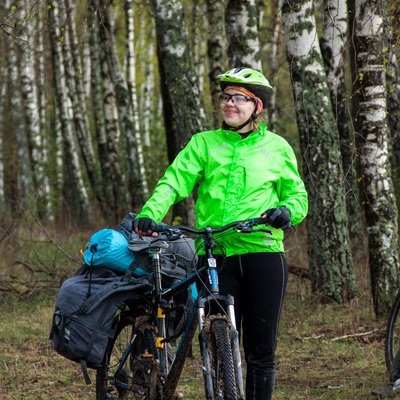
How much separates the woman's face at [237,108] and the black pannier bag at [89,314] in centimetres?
110

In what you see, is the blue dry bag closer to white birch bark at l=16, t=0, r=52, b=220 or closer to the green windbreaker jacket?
the green windbreaker jacket

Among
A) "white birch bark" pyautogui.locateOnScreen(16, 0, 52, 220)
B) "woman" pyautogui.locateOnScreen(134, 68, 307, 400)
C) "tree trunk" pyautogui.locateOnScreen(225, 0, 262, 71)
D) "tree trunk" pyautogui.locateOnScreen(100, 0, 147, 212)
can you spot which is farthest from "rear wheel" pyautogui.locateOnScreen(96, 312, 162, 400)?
"white birch bark" pyautogui.locateOnScreen(16, 0, 52, 220)

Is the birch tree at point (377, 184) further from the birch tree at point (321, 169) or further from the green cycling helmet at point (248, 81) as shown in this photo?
the green cycling helmet at point (248, 81)

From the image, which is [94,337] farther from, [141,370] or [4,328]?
[4,328]

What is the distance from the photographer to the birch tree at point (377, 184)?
8367 millimetres

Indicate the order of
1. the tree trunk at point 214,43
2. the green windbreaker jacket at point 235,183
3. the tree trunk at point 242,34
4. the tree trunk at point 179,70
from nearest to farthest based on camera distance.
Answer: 1. the green windbreaker jacket at point 235,183
2. the tree trunk at point 242,34
3. the tree trunk at point 179,70
4. the tree trunk at point 214,43

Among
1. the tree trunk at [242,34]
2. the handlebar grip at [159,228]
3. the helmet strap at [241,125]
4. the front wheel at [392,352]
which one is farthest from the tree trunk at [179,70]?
the handlebar grip at [159,228]

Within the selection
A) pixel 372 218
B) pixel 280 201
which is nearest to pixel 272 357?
pixel 280 201

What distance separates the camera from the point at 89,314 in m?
5.37

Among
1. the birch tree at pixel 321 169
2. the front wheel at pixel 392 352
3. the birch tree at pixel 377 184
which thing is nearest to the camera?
the front wheel at pixel 392 352

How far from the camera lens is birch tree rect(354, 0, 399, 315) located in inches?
329

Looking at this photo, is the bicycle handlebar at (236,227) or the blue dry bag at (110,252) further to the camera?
the blue dry bag at (110,252)

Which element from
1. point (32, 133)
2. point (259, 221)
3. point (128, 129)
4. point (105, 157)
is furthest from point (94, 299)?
point (32, 133)

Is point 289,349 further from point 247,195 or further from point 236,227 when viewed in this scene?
point 236,227
